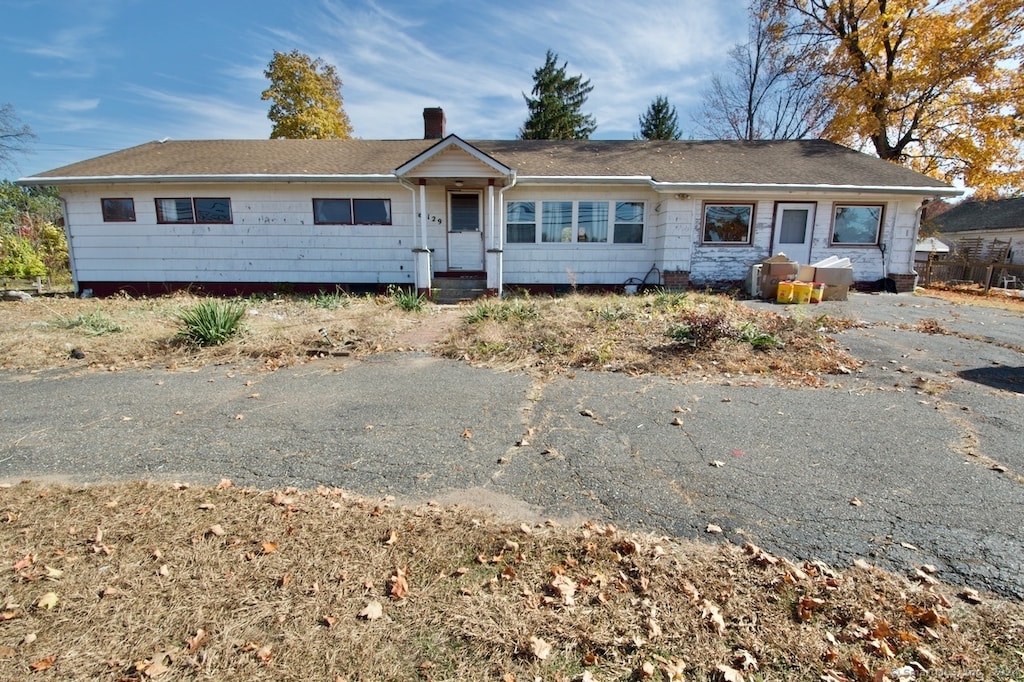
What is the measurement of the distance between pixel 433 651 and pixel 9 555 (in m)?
2.48

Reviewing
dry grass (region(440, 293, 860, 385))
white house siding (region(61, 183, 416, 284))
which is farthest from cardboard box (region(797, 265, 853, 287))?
white house siding (region(61, 183, 416, 284))

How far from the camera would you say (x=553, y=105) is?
35.2 m

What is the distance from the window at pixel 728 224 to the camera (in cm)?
1317

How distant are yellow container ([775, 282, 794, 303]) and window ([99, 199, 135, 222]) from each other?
17172 mm

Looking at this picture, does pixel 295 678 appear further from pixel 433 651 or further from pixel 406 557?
pixel 406 557

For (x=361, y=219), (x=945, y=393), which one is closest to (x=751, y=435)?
(x=945, y=393)

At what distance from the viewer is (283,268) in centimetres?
1334

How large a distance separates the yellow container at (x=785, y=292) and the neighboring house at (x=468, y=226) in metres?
1.98

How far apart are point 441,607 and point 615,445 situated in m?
2.21

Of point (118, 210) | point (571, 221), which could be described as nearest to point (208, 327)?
point (118, 210)

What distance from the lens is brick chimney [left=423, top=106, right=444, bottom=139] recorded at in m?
16.8

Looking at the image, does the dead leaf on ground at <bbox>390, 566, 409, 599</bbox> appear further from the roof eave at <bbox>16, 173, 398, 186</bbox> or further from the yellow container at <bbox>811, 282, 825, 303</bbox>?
the yellow container at <bbox>811, 282, 825, 303</bbox>

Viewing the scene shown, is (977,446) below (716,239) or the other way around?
below

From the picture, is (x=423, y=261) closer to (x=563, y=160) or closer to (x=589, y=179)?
(x=589, y=179)
